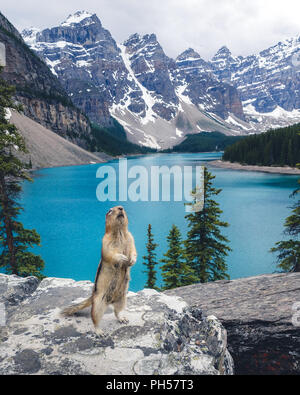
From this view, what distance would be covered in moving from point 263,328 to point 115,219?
4.41m

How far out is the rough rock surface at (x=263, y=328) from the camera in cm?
564

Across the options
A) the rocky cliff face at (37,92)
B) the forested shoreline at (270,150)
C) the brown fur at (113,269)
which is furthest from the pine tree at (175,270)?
the rocky cliff face at (37,92)

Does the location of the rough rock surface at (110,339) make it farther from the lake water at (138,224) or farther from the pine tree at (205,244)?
the lake water at (138,224)

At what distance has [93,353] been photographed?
12.8 feet

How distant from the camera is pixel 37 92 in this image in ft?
508

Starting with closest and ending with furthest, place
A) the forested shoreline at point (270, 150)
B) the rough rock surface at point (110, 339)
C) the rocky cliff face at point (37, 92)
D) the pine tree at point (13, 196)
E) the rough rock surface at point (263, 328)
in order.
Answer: the rough rock surface at point (110, 339), the rough rock surface at point (263, 328), the pine tree at point (13, 196), the forested shoreline at point (270, 150), the rocky cliff face at point (37, 92)

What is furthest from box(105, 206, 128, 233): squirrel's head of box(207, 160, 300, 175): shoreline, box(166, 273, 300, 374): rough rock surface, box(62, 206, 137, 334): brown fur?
box(207, 160, 300, 175): shoreline

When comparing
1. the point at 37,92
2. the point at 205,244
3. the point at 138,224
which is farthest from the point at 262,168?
the point at 37,92

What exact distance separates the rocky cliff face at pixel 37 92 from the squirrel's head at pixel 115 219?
154m

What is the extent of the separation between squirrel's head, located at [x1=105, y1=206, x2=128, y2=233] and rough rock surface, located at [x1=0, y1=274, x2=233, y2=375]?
1782mm

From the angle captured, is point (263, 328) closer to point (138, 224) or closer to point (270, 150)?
point (138, 224)

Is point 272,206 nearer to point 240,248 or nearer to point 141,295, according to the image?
point 240,248

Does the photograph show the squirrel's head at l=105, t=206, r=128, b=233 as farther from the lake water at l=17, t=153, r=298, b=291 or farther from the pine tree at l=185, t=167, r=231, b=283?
the lake water at l=17, t=153, r=298, b=291

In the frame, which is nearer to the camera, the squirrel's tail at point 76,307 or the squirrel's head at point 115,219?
the squirrel's head at point 115,219
